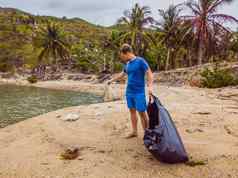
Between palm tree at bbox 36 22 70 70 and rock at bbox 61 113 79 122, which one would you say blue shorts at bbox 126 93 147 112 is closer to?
rock at bbox 61 113 79 122

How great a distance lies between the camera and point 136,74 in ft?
16.8

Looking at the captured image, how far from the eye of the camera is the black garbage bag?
4.16 metres

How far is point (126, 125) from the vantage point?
6539 mm

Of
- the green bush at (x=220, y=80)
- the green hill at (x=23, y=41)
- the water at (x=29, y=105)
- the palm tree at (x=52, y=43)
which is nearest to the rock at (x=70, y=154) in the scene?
the water at (x=29, y=105)

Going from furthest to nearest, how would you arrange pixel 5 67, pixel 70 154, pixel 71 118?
pixel 5 67
pixel 71 118
pixel 70 154

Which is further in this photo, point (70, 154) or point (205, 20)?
point (205, 20)

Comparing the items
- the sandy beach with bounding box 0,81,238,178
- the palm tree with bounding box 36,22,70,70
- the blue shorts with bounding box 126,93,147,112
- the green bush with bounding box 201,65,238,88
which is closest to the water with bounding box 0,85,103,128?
the sandy beach with bounding box 0,81,238,178

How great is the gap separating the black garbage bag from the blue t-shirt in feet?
2.61

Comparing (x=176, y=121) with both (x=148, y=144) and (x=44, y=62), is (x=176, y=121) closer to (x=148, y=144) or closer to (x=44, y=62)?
(x=148, y=144)

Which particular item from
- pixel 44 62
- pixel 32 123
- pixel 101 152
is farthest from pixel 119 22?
pixel 101 152

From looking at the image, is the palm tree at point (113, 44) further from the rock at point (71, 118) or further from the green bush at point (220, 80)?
the rock at point (71, 118)

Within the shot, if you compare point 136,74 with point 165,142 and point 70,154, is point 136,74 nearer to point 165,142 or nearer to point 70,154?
point 165,142

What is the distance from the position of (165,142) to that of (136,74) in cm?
140

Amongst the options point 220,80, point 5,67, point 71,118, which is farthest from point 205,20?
point 5,67
